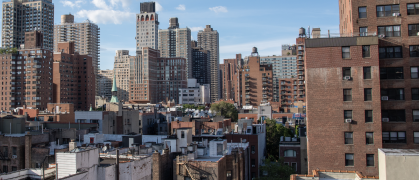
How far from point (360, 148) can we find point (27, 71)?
6233 inches

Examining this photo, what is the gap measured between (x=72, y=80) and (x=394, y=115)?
588 ft

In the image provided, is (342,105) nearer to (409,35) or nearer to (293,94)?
(409,35)

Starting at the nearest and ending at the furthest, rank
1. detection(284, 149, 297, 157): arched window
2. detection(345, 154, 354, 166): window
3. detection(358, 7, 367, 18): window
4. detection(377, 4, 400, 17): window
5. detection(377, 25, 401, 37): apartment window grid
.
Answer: detection(345, 154, 354, 166): window
detection(377, 25, 401, 37): apartment window grid
detection(377, 4, 400, 17): window
detection(358, 7, 367, 18): window
detection(284, 149, 297, 157): arched window

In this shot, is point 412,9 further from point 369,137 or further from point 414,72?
point 369,137

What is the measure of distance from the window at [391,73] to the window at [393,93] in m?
1.34

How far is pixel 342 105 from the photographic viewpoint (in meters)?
38.5

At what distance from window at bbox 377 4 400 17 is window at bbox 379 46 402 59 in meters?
3.72

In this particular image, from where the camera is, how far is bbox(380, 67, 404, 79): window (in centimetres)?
3847

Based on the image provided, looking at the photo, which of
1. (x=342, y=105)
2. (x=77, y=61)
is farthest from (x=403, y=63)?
(x=77, y=61)

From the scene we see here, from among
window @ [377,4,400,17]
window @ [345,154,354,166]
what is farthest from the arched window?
window @ [377,4,400,17]

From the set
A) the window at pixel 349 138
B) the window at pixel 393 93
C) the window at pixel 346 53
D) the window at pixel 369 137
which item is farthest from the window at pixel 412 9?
the window at pixel 349 138

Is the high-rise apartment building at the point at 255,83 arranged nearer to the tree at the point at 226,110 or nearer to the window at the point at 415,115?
the tree at the point at 226,110

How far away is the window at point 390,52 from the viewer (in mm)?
38562

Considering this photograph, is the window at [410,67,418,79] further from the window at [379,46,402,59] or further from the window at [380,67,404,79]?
the window at [379,46,402,59]
